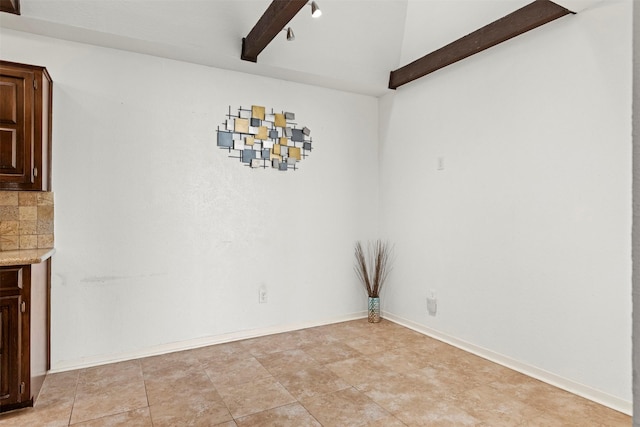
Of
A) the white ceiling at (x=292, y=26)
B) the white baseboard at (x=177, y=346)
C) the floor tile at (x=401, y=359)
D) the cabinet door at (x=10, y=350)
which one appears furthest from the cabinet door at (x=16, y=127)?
the floor tile at (x=401, y=359)

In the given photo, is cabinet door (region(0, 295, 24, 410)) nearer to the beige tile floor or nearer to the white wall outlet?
the beige tile floor

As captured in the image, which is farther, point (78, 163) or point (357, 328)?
point (357, 328)

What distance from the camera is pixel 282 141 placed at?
12.1 ft

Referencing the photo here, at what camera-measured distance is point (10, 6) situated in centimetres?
238

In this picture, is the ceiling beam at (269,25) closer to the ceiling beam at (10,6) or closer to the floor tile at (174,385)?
the ceiling beam at (10,6)

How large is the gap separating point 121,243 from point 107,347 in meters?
0.80

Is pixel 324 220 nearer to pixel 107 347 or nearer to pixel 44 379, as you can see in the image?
pixel 107 347

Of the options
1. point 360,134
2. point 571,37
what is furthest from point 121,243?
point 571,37

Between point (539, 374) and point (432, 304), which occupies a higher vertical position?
point (432, 304)

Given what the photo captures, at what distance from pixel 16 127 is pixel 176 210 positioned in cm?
118

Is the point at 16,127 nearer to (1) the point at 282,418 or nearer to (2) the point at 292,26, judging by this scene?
(2) the point at 292,26

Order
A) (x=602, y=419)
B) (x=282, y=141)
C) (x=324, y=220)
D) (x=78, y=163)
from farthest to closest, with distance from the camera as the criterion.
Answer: (x=324, y=220), (x=282, y=141), (x=78, y=163), (x=602, y=419)

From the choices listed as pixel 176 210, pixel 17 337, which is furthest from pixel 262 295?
pixel 17 337

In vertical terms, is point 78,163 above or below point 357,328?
above
